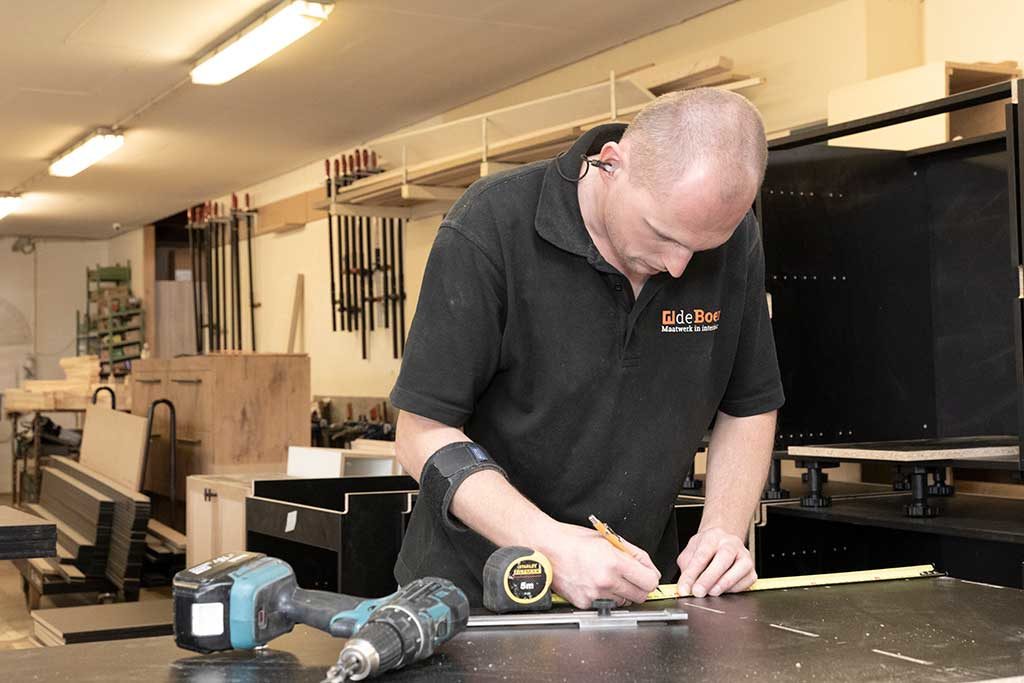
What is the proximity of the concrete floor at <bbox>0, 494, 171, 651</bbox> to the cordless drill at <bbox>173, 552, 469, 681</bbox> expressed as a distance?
4219 mm

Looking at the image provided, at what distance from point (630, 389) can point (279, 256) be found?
8.72 m

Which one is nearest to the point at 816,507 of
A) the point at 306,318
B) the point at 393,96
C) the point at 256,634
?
the point at 256,634

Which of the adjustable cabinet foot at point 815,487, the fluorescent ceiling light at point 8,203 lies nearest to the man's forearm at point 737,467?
the adjustable cabinet foot at point 815,487

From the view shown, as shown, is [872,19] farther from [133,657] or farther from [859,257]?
[133,657]

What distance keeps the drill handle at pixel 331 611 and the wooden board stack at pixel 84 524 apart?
173 inches

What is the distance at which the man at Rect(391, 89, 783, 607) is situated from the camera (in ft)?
5.16

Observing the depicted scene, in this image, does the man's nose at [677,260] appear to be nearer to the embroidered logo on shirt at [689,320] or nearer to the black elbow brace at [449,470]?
the embroidered logo on shirt at [689,320]

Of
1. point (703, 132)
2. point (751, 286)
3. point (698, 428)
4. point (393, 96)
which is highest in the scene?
point (393, 96)

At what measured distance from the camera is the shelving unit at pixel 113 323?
12.7 m

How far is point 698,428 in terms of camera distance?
1851 mm

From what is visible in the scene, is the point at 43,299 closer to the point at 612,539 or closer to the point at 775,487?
the point at 775,487

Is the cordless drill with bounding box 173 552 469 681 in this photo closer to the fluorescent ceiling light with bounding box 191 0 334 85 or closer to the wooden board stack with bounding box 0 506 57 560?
the wooden board stack with bounding box 0 506 57 560

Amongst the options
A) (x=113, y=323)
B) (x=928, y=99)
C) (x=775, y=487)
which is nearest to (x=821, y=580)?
(x=775, y=487)

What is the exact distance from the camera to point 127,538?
521cm
